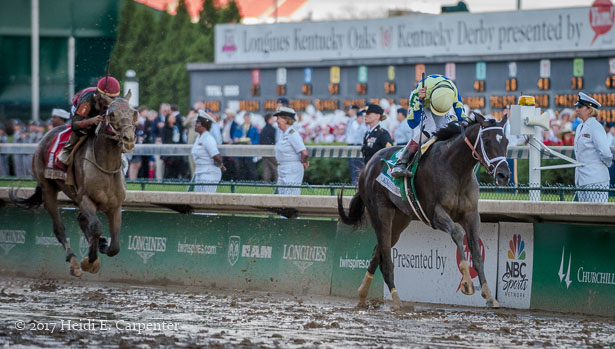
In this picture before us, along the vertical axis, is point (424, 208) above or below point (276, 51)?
below

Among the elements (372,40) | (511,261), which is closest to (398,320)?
(511,261)

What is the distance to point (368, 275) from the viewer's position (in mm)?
11539

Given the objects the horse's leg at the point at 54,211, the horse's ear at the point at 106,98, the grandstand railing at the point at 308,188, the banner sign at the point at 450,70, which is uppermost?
the banner sign at the point at 450,70

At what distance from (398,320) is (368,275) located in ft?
4.43

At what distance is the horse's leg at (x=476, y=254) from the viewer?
9.70m

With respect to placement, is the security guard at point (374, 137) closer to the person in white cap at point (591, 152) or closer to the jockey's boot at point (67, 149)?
the person in white cap at point (591, 152)

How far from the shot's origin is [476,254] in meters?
9.84

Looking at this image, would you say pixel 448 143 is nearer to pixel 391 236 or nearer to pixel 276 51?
pixel 391 236

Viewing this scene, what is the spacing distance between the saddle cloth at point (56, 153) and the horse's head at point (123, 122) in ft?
3.35

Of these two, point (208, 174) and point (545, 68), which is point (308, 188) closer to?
point (208, 174)

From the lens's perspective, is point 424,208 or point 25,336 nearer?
point 25,336

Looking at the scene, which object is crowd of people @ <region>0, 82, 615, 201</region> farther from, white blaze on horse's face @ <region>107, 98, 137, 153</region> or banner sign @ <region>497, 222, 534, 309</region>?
white blaze on horse's face @ <region>107, 98, 137, 153</region>

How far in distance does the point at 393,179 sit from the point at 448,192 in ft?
3.06

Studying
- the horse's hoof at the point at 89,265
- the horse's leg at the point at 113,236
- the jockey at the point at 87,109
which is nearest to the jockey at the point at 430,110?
the horse's leg at the point at 113,236
